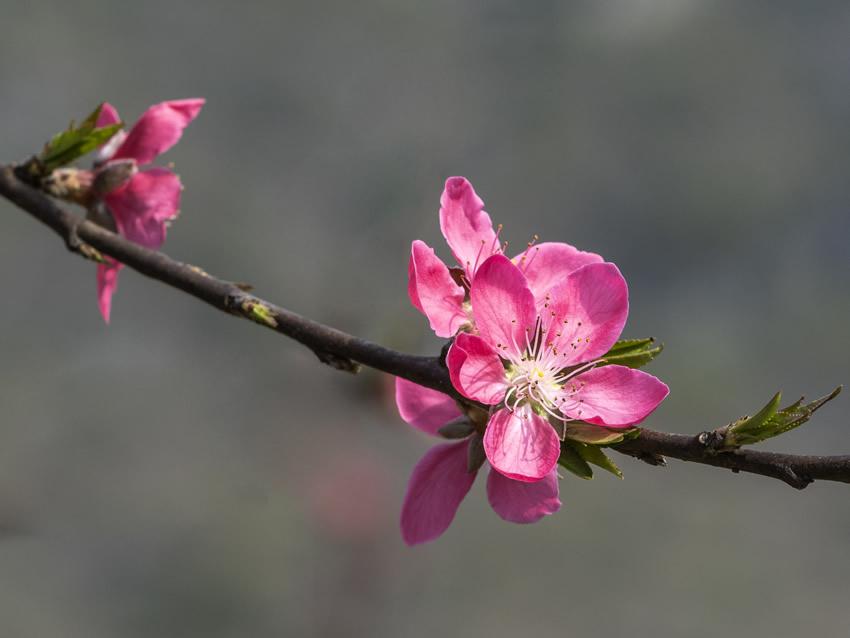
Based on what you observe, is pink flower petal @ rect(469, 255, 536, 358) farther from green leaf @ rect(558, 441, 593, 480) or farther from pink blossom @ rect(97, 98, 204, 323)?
pink blossom @ rect(97, 98, 204, 323)

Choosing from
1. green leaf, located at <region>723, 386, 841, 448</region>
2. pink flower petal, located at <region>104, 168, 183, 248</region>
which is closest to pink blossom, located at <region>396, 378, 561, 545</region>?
green leaf, located at <region>723, 386, 841, 448</region>

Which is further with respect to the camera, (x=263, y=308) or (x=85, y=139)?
(x=85, y=139)

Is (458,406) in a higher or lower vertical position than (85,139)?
lower

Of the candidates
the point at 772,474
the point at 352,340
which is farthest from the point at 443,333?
the point at 772,474

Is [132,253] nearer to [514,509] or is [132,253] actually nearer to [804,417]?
[514,509]

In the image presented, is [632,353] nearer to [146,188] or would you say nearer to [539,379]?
[539,379]
